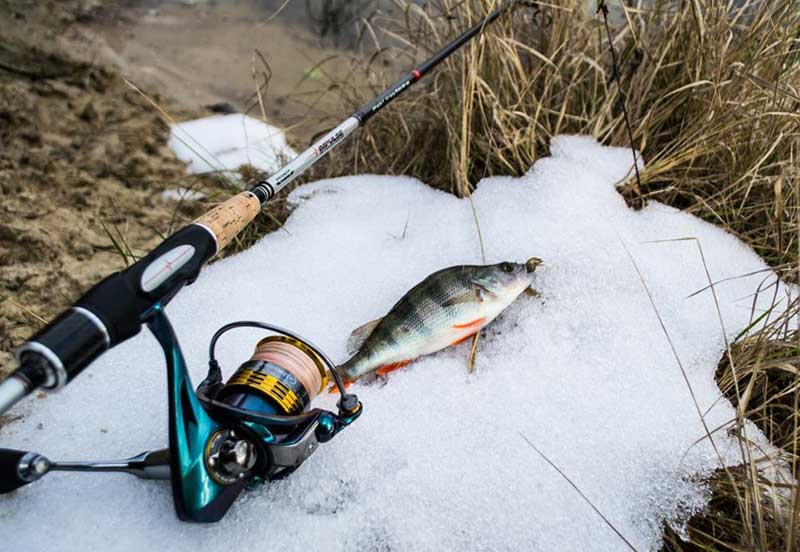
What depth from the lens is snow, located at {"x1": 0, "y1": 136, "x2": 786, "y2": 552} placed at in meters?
1.82

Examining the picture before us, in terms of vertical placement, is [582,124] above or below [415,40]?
below

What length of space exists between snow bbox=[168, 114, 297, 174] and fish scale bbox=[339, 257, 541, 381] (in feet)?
7.23

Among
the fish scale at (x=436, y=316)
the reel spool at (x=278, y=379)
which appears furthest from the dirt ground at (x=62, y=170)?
the fish scale at (x=436, y=316)

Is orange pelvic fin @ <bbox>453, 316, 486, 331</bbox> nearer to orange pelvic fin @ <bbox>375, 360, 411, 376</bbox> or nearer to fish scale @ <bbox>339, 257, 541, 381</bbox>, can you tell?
fish scale @ <bbox>339, 257, 541, 381</bbox>

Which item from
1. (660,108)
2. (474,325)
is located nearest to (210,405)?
(474,325)

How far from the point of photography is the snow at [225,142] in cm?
428

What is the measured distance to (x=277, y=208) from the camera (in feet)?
10.3

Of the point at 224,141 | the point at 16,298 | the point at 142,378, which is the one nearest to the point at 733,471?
the point at 142,378

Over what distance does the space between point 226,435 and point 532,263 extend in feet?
3.96

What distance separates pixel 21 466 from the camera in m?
1.71

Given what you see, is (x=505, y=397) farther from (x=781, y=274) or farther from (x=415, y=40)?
(x=415, y=40)

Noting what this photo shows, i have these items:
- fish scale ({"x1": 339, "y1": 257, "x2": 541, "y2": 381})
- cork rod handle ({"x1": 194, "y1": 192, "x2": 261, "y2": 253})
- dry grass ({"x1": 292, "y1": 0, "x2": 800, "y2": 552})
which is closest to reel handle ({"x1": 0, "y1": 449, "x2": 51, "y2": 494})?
cork rod handle ({"x1": 194, "y1": 192, "x2": 261, "y2": 253})

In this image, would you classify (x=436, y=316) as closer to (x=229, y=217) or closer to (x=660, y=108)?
(x=229, y=217)

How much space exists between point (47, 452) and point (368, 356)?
3.28 feet
